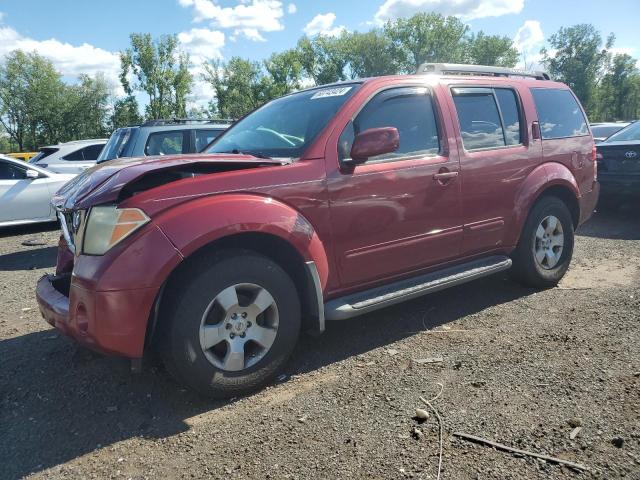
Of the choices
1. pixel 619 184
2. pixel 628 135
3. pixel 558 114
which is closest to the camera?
pixel 558 114

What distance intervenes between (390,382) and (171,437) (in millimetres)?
1347

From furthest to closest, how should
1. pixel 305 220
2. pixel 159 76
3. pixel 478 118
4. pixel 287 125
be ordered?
1. pixel 159 76
2. pixel 478 118
3. pixel 287 125
4. pixel 305 220

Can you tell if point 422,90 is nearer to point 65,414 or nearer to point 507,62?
point 65,414

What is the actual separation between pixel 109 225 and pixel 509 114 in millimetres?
3590

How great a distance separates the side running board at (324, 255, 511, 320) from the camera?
11.0 feet

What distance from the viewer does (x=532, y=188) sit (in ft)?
15.0

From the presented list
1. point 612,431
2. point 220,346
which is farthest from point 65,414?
point 612,431

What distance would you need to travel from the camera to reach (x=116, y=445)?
267cm

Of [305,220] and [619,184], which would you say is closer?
[305,220]

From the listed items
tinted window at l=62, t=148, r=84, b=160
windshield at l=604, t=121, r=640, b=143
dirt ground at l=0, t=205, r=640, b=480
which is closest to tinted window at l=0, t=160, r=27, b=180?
tinted window at l=62, t=148, r=84, b=160

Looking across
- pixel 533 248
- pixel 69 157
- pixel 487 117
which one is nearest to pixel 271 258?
pixel 487 117

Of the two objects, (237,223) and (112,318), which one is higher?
(237,223)

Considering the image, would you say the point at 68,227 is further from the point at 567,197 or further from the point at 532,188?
the point at 567,197

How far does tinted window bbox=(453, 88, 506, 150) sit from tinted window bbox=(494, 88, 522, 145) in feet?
0.26
